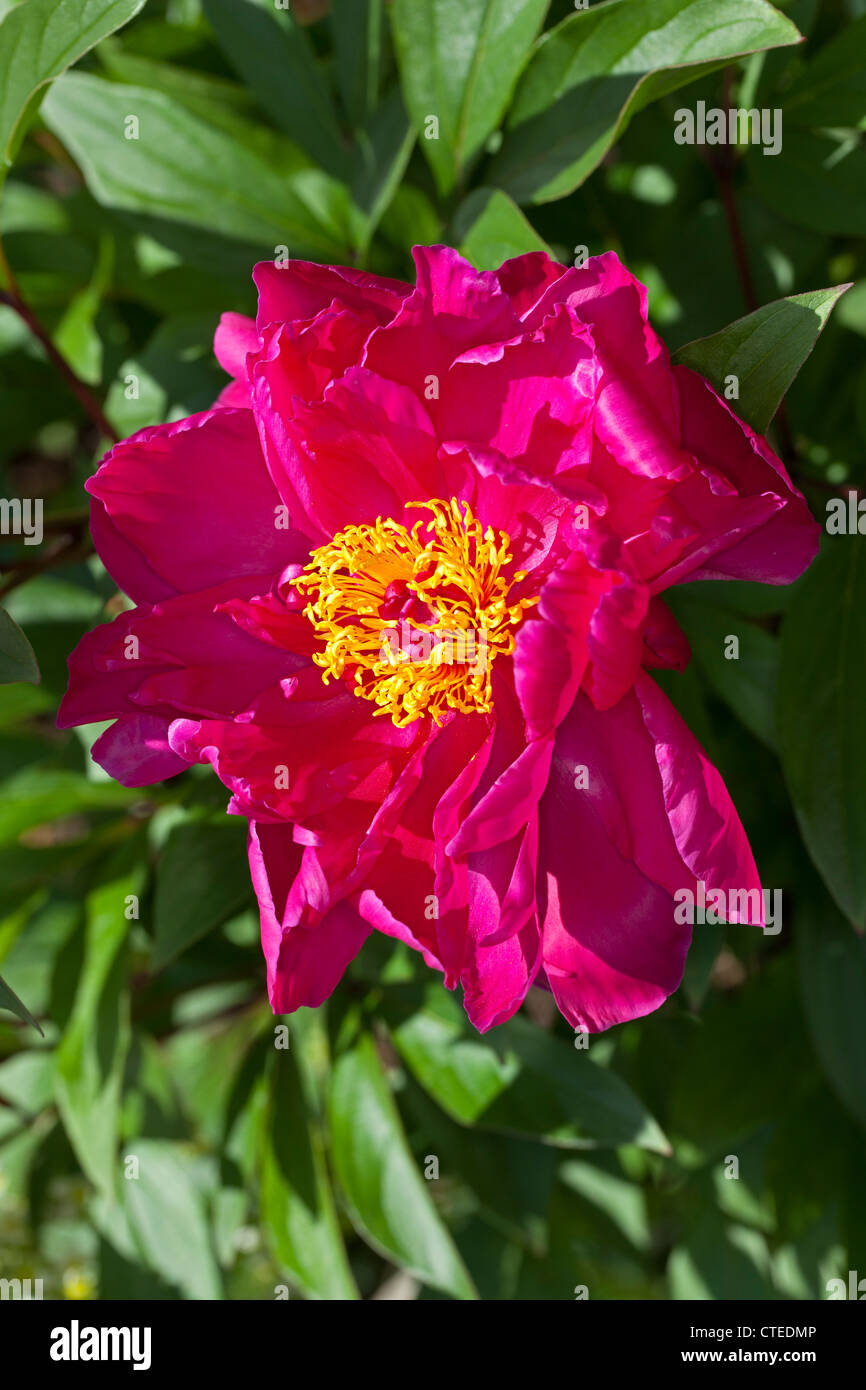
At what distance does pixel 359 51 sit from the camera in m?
1.40

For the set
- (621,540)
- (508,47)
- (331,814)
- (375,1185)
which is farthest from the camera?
(375,1185)

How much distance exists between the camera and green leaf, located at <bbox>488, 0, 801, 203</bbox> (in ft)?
3.15

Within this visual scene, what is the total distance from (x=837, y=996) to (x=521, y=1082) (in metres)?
0.42

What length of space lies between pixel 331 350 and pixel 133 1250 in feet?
5.02

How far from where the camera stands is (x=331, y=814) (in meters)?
0.97

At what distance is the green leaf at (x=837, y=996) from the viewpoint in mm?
1421

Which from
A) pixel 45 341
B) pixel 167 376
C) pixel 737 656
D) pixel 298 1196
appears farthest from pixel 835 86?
pixel 298 1196

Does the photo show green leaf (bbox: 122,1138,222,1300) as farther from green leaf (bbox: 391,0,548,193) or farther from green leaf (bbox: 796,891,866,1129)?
green leaf (bbox: 391,0,548,193)

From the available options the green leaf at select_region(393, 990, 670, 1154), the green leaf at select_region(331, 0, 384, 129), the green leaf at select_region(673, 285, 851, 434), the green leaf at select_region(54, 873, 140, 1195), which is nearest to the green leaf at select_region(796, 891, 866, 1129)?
the green leaf at select_region(393, 990, 670, 1154)

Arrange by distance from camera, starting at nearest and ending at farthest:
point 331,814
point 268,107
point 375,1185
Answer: point 331,814 → point 268,107 → point 375,1185

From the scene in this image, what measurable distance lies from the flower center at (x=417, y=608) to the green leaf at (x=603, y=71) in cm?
40

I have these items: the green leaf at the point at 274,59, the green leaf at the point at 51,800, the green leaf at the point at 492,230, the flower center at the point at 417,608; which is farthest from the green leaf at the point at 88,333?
the flower center at the point at 417,608
